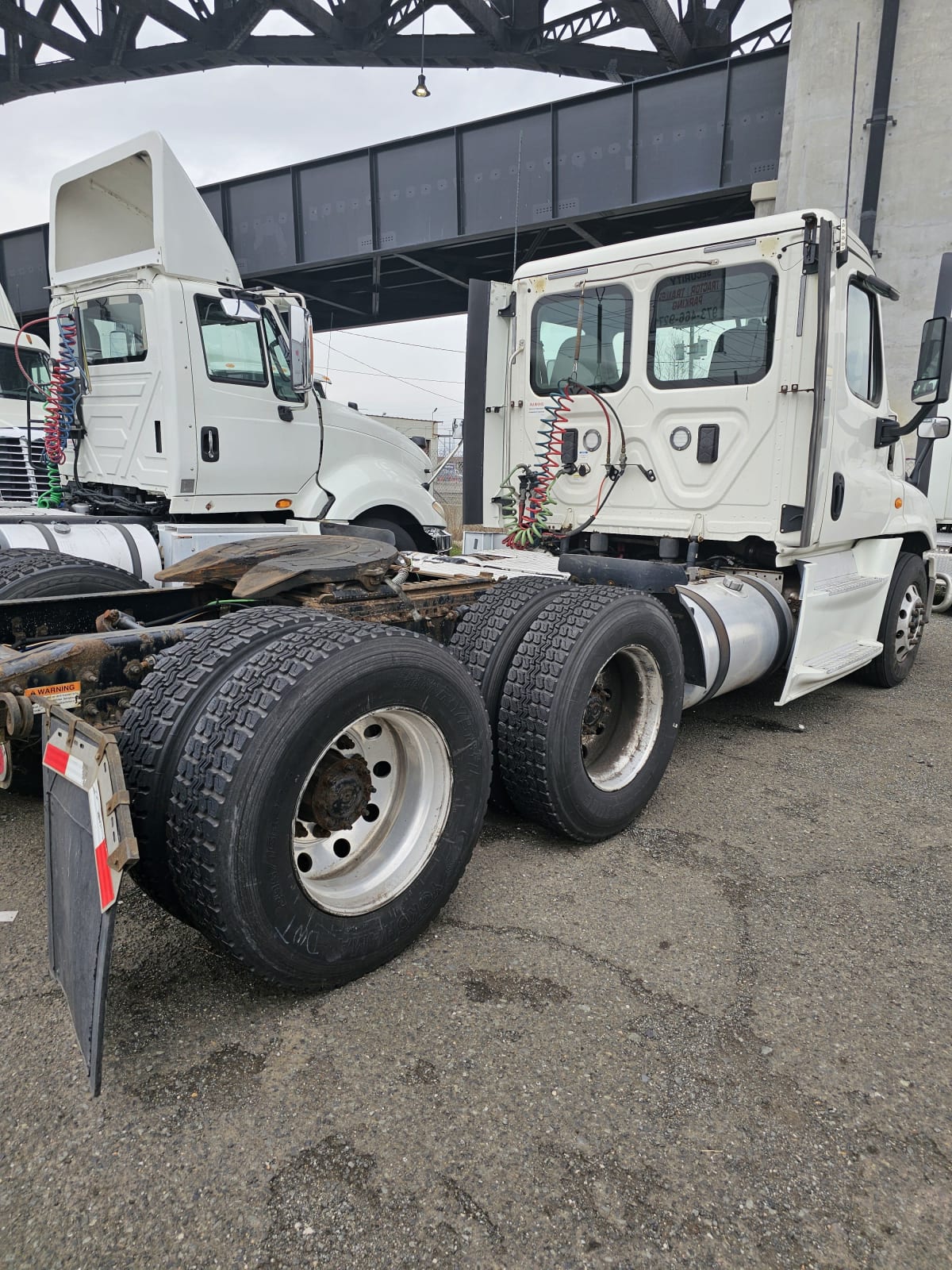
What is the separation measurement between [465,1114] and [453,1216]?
27 cm

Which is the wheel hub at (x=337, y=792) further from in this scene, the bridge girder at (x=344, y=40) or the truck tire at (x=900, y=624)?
the bridge girder at (x=344, y=40)

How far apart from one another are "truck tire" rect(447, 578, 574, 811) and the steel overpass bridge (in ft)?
25.0

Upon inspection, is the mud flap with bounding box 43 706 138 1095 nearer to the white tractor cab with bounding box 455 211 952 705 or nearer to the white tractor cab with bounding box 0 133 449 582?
the white tractor cab with bounding box 455 211 952 705

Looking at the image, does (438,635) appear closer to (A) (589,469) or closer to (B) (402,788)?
(B) (402,788)

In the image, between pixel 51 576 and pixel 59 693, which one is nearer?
pixel 59 693

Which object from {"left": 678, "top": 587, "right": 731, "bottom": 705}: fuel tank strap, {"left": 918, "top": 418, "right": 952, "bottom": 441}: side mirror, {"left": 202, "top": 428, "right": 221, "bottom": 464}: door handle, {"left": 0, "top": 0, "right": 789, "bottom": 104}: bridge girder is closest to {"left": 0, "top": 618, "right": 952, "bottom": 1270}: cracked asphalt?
{"left": 678, "top": 587, "right": 731, "bottom": 705}: fuel tank strap

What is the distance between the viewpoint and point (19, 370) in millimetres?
9664

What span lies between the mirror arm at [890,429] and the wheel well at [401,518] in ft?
13.6

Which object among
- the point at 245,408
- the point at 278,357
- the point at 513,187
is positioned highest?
the point at 513,187

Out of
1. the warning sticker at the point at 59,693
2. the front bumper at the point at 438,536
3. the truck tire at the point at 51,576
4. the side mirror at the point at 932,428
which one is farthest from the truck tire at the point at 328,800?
the front bumper at the point at 438,536

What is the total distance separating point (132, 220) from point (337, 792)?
6.09m

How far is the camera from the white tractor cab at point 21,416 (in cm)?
877

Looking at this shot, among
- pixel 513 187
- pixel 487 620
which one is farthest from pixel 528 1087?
pixel 513 187

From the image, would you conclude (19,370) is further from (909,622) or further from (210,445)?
(909,622)
